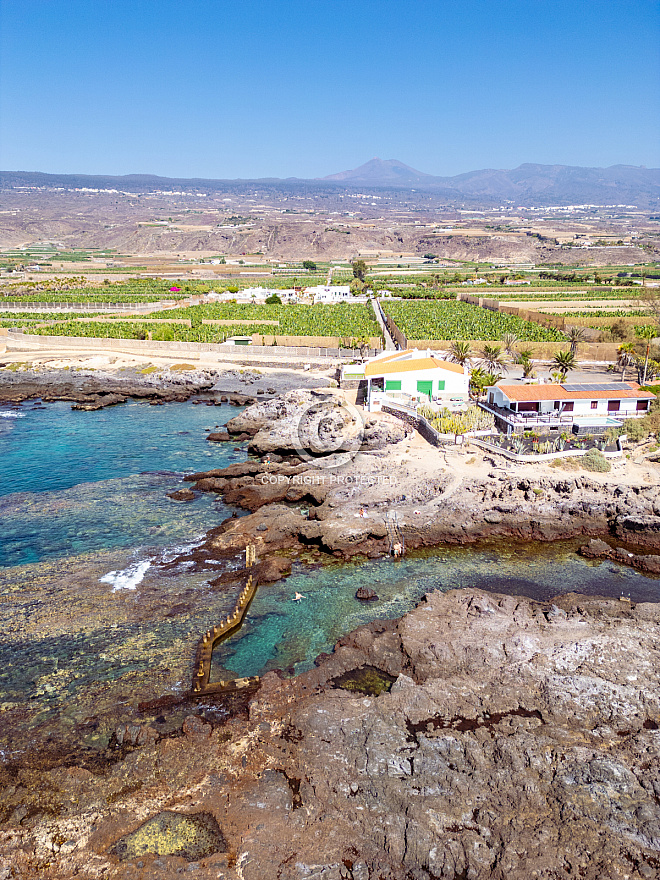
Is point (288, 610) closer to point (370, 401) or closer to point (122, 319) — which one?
point (370, 401)

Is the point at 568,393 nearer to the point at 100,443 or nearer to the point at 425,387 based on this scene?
the point at 425,387

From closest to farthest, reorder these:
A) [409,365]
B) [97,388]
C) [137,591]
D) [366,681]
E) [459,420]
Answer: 1. [366,681]
2. [137,591]
3. [459,420]
4. [409,365]
5. [97,388]

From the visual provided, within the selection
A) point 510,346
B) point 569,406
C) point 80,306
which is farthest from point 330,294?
point 569,406

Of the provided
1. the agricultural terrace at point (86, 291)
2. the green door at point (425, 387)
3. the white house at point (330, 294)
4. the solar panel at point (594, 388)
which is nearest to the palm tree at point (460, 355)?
the green door at point (425, 387)

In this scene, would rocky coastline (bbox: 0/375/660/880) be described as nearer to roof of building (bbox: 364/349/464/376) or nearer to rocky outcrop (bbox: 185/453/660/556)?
rocky outcrop (bbox: 185/453/660/556)

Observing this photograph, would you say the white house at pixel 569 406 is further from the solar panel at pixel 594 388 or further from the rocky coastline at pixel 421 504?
the rocky coastline at pixel 421 504

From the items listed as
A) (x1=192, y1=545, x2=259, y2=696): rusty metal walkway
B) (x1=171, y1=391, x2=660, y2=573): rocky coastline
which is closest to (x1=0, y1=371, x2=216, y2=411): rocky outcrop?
(x1=171, y1=391, x2=660, y2=573): rocky coastline
